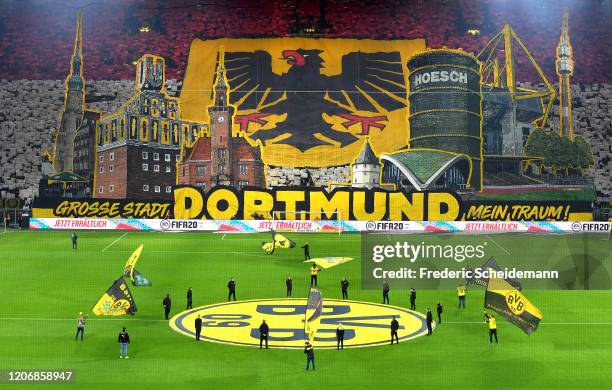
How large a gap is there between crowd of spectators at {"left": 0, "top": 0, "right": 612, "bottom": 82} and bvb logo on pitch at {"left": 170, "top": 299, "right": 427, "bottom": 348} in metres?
48.5

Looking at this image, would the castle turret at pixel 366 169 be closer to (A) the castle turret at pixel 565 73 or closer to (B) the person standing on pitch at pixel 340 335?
(A) the castle turret at pixel 565 73

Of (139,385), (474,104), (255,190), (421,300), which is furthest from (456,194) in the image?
(139,385)

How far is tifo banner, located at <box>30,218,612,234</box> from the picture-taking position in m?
63.2

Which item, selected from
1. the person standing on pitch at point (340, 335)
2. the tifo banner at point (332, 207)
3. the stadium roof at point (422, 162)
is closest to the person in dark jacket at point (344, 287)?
the person standing on pitch at point (340, 335)

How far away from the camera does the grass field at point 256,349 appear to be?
20.5m

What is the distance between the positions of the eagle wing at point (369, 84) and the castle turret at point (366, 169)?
446 centimetres

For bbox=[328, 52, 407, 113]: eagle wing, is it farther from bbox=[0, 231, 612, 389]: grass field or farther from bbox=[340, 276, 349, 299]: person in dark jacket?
bbox=[340, 276, 349, 299]: person in dark jacket

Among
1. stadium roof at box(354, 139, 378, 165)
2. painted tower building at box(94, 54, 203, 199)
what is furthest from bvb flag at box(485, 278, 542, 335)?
painted tower building at box(94, 54, 203, 199)

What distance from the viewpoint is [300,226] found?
6350 centimetres

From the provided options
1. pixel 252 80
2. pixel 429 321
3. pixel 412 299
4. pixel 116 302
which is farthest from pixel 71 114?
pixel 429 321

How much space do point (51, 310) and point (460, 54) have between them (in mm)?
53439

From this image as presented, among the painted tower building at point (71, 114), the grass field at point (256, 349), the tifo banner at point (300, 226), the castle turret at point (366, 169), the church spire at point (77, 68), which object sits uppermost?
the church spire at point (77, 68)

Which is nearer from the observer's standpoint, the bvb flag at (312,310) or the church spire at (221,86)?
the bvb flag at (312,310)

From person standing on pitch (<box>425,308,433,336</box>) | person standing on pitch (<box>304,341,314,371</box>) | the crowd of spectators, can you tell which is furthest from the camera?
the crowd of spectators
